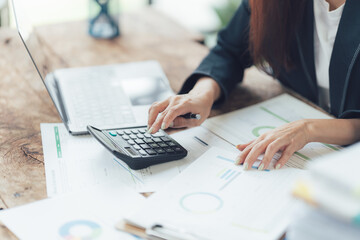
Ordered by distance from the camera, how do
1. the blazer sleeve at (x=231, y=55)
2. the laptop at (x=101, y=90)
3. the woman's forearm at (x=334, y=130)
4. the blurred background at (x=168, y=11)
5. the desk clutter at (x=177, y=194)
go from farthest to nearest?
the blurred background at (x=168, y=11) → the blazer sleeve at (x=231, y=55) → the laptop at (x=101, y=90) → the woman's forearm at (x=334, y=130) → the desk clutter at (x=177, y=194)

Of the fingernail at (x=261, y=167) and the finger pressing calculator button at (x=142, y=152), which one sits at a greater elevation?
the finger pressing calculator button at (x=142, y=152)

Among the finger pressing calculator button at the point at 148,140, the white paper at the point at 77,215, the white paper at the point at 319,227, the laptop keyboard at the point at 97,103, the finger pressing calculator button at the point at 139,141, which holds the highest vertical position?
the laptop keyboard at the point at 97,103

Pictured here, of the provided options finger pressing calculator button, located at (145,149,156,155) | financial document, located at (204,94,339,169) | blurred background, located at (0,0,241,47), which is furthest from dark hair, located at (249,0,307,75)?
blurred background, located at (0,0,241,47)

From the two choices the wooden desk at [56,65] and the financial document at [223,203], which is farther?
the wooden desk at [56,65]

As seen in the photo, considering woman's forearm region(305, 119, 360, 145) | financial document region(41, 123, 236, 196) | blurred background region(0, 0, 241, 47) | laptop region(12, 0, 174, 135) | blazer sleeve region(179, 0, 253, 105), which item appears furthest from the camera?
blurred background region(0, 0, 241, 47)

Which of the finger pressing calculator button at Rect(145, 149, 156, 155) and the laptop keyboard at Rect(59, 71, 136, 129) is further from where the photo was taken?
the laptop keyboard at Rect(59, 71, 136, 129)

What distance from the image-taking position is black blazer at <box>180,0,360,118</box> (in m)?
1.07

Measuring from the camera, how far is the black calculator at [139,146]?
2.98 feet

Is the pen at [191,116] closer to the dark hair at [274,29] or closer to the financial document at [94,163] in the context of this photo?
the financial document at [94,163]

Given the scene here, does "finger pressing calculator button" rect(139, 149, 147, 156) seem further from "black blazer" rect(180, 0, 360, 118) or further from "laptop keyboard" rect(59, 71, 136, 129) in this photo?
"black blazer" rect(180, 0, 360, 118)

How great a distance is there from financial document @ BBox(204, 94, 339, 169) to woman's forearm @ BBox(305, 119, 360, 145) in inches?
1.0

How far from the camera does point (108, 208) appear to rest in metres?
0.81

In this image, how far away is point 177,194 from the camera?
804mm

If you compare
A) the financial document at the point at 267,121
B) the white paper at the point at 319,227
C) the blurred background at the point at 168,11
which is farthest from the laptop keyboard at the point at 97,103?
the blurred background at the point at 168,11
